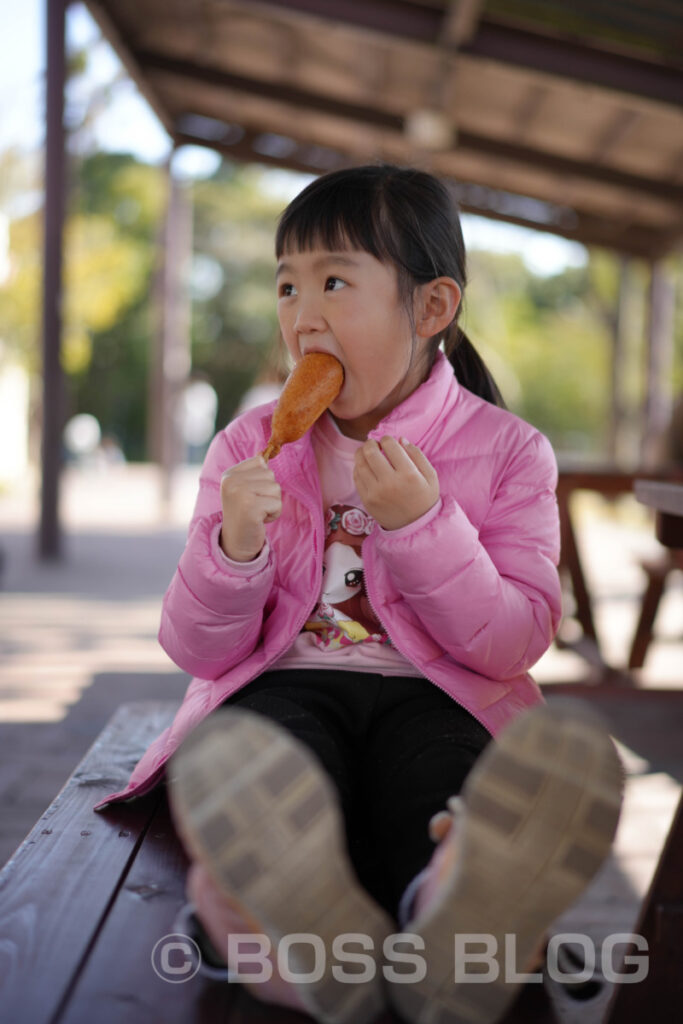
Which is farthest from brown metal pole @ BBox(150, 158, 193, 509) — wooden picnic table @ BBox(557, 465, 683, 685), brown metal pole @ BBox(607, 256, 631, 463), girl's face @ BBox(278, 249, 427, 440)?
girl's face @ BBox(278, 249, 427, 440)

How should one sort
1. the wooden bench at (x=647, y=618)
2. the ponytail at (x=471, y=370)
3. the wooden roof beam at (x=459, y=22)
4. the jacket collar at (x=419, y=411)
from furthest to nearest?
the wooden roof beam at (x=459, y=22) < the wooden bench at (x=647, y=618) < the ponytail at (x=471, y=370) < the jacket collar at (x=419, y=411)

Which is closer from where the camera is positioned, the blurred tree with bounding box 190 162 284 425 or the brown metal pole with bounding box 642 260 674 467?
the brown metal pole with bounding box 642 260 674 467

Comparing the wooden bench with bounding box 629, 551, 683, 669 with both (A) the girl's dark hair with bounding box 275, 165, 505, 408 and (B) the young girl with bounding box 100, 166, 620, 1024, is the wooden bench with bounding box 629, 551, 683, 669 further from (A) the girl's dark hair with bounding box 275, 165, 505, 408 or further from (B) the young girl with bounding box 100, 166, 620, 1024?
(A) the girl's dark hair with bounding box 275, 165, 505, 408

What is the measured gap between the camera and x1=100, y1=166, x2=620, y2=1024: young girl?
952 mm

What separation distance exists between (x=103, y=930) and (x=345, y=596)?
61 centimetres

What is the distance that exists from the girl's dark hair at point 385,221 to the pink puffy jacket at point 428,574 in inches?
6.7

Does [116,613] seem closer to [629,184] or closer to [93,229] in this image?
[629,184]

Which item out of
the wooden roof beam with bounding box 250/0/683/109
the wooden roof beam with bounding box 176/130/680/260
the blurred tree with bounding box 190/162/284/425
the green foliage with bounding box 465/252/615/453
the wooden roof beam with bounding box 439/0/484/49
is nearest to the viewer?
the wooden roof beam with bounding box 439/0/484/49

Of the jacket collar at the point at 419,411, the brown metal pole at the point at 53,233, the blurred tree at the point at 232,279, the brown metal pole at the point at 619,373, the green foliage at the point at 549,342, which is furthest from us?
the green foliage at the point at 549,342

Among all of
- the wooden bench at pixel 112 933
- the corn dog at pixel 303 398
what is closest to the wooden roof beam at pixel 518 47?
the corn dog at pixel 303 398

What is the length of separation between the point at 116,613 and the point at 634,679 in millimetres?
2643

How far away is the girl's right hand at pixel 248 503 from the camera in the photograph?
1.34 meters

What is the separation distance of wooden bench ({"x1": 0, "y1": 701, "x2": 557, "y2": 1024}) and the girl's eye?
2.55 feet

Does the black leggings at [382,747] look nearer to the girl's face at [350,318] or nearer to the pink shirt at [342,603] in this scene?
the pink shirt at [342,603]
